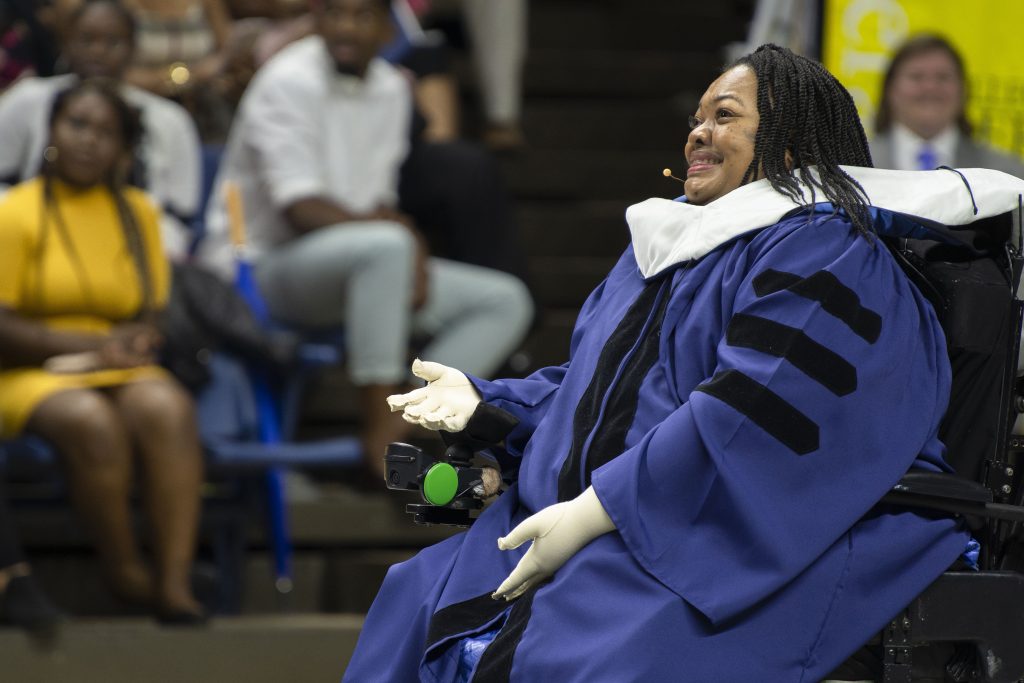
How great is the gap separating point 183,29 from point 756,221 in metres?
3.51

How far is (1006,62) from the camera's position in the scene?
4645mm

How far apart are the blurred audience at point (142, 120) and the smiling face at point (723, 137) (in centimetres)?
261

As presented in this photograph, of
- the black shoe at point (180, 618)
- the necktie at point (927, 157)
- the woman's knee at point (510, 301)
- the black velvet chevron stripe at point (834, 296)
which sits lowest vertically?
the black shoe at point (180, 618)

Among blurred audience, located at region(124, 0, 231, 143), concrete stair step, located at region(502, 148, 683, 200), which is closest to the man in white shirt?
blurred audience, located at region(124, 0, 231, 143)

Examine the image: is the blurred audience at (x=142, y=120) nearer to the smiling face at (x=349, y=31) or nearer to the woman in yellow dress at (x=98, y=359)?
the woman in yellow dress at (x=98, y=359)

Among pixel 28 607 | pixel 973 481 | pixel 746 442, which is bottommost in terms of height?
pixel 28 607

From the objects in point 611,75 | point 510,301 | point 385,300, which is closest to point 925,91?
point 510,301

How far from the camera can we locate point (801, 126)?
2.54m

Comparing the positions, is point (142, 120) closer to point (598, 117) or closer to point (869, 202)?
point (598, 117)

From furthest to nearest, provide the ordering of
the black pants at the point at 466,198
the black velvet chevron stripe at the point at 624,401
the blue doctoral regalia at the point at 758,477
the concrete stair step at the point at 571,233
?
the concrete stair step at the point at 571,233, the black pants at the point at 466,198, the black velvet chevron stripe at the point at 624,401, the blue doctoral regalia at the point at 758,477

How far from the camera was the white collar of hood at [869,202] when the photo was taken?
2465 mm

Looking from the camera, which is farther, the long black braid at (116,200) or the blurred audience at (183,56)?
the blurred audience at (183,56)

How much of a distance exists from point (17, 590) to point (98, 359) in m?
0.62

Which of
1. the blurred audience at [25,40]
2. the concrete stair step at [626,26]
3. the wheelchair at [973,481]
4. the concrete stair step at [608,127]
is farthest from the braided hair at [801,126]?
the concrete stair step at [626,26]
